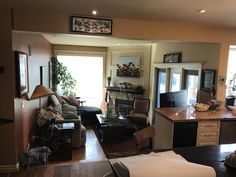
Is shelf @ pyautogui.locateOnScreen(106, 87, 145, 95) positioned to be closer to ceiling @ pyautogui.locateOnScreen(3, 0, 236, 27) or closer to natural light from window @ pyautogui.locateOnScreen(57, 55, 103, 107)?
natural light from window @ pyautogui.locateOnScreen(57, 55, 103, 107)

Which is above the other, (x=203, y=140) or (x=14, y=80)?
(x=14, y=80)

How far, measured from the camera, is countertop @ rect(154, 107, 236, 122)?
10.6 feet

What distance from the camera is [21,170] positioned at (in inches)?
135

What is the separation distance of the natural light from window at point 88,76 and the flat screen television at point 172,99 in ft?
14.2

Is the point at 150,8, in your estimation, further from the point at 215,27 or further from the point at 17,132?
the point at 17,132

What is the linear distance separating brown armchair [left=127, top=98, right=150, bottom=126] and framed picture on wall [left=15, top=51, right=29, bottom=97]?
3.19 metres

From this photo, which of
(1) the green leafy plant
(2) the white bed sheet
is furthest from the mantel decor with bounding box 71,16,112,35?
(1) the green leafy plant

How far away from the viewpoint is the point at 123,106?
23.6 feet

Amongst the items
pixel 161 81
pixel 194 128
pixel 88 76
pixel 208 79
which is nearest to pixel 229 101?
pixel 208 79

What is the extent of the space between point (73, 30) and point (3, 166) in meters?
2.45

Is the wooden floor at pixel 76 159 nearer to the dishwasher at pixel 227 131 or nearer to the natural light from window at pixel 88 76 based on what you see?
the dishwasher at pixel 227 131

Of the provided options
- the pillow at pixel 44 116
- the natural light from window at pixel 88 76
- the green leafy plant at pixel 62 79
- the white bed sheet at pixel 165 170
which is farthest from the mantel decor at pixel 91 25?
the natural light from window at pixel 88 76

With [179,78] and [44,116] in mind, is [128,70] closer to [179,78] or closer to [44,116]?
[179,78]

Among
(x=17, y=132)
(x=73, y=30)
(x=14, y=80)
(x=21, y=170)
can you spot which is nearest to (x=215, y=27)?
(x=73, y=30)
